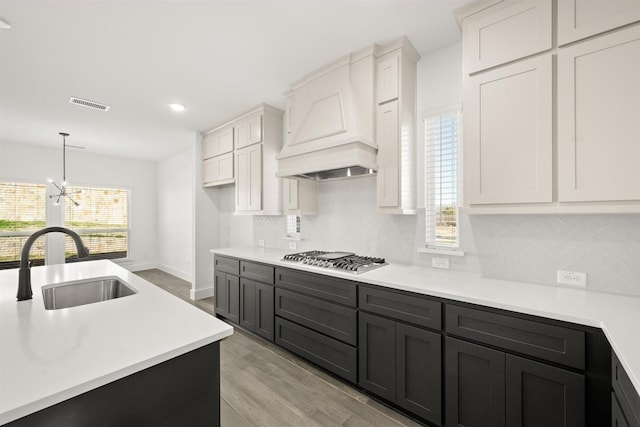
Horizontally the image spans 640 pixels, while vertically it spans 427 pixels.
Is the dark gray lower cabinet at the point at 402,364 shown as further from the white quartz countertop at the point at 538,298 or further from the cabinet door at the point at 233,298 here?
the cabinet door at the point at 233,298

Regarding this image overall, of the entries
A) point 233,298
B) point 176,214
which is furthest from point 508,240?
point 176,214

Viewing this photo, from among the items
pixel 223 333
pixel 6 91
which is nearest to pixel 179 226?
pixel 6 91

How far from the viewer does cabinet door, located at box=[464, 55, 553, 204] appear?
5.37 ft

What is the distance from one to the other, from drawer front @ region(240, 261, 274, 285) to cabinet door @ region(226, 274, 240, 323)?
0.20 m

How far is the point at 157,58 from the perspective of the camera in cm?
249

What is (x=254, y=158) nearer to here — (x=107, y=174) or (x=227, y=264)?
(x=227, y=264)

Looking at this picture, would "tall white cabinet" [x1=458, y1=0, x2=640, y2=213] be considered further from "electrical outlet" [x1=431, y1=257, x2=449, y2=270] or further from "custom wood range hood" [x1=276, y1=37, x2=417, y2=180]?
"custom wood range hood" [x1=276, y1=37, x2=417, y2=180]

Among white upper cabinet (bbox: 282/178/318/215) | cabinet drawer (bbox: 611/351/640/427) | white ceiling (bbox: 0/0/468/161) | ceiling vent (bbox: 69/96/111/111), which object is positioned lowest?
cabinet drawer (bbox: 611/351/640/427)

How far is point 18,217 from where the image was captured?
5.30 meters

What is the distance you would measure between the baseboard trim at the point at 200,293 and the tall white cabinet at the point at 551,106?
4.38 metres

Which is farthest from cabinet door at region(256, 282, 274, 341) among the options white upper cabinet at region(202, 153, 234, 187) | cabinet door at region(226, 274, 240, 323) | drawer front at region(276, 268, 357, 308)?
white upper cabinet at region(202, 153, 234, 187)

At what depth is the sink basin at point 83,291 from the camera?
1.71m

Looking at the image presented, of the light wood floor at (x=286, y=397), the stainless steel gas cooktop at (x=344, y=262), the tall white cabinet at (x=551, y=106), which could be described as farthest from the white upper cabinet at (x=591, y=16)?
the light wood floor at (x=286, y=397)

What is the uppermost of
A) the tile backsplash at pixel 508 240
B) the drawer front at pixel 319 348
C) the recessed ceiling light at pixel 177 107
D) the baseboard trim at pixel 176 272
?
the recessed ceiling light at pixel 177 107
